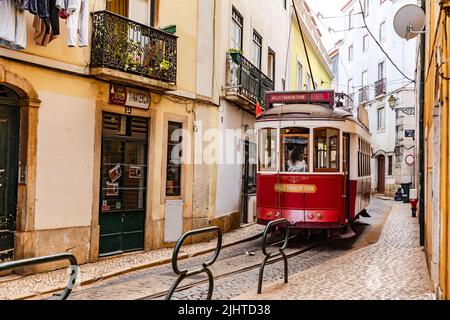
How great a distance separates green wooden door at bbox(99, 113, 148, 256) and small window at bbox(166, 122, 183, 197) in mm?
818

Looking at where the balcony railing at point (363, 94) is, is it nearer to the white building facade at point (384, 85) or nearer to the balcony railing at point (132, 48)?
the white building facade at point (384, 85)

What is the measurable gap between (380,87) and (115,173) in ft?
93.1

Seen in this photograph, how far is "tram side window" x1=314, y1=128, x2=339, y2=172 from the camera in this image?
36.2ft

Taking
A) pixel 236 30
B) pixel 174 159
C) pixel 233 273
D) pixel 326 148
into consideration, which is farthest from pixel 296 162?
pixel 236 30

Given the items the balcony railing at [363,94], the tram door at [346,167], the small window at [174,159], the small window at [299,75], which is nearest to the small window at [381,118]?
the balcony railing at [363,94]

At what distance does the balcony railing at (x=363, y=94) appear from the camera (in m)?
37.9

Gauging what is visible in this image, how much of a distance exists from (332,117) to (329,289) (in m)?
4.95

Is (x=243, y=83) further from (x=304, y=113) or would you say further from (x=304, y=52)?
(x=304, y=52)

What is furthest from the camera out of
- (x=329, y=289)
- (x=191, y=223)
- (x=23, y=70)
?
(x=191, y=223)

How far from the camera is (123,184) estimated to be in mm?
10695

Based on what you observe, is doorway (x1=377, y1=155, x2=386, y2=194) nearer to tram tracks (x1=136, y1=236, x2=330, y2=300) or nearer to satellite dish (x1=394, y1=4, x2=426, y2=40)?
tram tracks (x1=136, y1=236, x2=330, y2=300)
